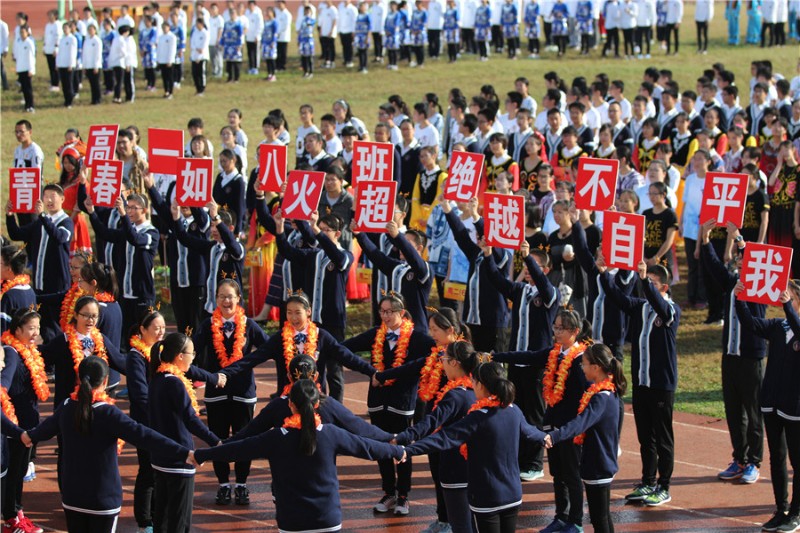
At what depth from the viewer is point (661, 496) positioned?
1032cm

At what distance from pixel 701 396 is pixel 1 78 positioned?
21959 mm

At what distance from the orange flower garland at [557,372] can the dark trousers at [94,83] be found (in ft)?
69.1

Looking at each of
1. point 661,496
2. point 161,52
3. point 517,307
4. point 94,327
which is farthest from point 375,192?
point 161,52

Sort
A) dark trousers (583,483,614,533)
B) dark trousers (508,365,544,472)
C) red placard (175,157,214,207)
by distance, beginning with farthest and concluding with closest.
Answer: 1. red placard (175,157,214,207)
2. dark trousers (508,365,544,472)
3. dark trousers (583,483,614,533)

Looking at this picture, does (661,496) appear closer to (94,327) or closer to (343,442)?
(343,442)

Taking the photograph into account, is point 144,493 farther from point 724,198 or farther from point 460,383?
point 724,198

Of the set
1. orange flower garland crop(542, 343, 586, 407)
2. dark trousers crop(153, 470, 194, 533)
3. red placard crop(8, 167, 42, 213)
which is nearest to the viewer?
dark trousers crop(153, 470, 194, 533)

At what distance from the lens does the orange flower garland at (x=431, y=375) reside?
9.69 metres

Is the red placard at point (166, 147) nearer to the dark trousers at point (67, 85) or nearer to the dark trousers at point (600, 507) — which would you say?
the dark trousers at point (600, 507)

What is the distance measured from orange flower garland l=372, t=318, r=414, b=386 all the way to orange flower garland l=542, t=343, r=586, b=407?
1.16 meters

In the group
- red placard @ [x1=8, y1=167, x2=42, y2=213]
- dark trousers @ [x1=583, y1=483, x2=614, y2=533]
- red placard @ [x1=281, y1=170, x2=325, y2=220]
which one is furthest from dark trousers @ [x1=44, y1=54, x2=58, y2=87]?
→ dark trousers @ [x1=583, y1=483, x2=614, y2=533]

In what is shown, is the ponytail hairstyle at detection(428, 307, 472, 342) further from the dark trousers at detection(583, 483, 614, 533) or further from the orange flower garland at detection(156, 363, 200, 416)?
the orange flower garland at detection(156, 363, 200, 416)

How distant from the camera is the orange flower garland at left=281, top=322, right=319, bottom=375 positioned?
1009 cm

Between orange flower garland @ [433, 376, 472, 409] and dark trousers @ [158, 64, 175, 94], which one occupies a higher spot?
dark trousers @ [158, 64, 175, 94]
